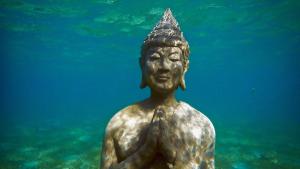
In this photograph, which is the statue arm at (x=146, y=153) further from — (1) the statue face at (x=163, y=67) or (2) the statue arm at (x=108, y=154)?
(1) the statue face at (x=163, y=67)

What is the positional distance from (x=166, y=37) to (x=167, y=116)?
100cm

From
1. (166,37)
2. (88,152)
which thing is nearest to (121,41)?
(88,152)

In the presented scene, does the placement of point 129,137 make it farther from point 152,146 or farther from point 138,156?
point 152,146

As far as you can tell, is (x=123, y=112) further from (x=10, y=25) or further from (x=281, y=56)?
(x=281, y=56)

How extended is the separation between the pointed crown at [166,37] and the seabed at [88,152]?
9076mm

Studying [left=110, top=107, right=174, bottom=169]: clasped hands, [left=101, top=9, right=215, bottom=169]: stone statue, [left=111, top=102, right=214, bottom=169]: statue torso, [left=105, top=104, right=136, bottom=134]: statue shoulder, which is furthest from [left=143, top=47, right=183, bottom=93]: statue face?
[left=110, top=107, right=174, bottom=169]: clasped hands

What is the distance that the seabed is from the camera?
1174 cm

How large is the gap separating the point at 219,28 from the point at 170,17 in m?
28.7

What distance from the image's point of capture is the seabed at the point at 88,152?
1174 centimetres

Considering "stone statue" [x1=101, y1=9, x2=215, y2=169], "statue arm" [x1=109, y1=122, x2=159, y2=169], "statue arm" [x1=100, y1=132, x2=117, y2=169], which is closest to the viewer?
"statue arm" [x1=109, y1=122, x2=159, y2=169]

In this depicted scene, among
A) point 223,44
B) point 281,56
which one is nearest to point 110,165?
point 223,44

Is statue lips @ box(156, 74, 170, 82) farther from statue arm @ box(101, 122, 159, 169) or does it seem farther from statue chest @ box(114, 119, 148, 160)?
statue arm @ box(101, 122, 159, 169)

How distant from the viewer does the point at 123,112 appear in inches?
127

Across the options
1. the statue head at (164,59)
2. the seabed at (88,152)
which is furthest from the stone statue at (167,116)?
the seabed at (88,152)
